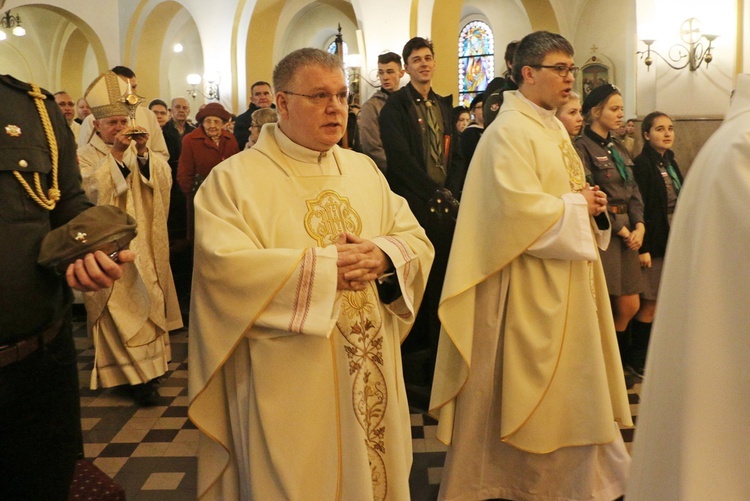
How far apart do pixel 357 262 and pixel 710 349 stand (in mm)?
1228

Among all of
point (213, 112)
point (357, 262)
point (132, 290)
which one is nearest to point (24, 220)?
point (357, 262)

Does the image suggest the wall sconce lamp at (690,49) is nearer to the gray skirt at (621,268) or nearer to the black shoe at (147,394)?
the gray skirt at (621,268)

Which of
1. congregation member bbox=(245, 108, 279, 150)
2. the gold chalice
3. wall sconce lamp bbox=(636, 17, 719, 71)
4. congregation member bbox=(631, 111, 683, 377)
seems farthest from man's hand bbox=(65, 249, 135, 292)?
wall sconce lamp bbox=(636, 17, 719, 71)

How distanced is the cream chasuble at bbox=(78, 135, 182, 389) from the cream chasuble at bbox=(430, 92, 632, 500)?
229 cm

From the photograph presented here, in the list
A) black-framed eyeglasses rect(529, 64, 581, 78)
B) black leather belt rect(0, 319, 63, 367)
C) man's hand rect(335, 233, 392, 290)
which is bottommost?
black leather belt rect(0, 319, 63, 367)

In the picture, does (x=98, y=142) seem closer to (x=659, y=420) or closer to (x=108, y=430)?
(x=108, y=430)

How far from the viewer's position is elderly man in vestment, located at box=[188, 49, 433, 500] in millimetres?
2285

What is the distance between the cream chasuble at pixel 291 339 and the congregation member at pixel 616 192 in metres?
2.61

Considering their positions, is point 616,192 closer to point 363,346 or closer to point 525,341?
point 525,341

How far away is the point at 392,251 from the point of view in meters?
2.46

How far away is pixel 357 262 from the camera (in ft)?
7.66

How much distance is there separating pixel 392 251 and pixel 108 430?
2708 mm

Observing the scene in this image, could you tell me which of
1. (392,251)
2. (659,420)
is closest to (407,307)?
(392,251)

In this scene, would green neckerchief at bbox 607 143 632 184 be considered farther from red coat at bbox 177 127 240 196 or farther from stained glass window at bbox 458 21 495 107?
stained glass window at bbox 458 21 495 107
